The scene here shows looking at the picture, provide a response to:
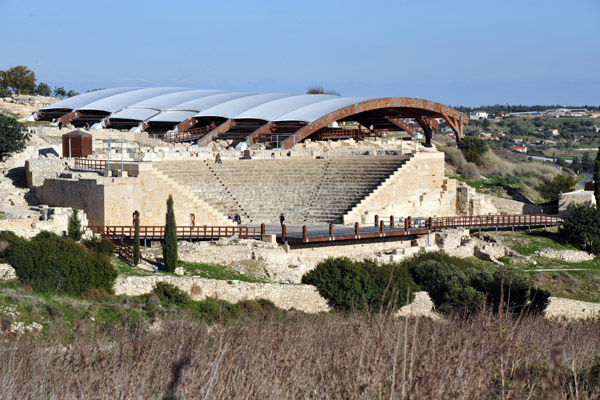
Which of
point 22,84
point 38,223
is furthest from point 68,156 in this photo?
point 22,84

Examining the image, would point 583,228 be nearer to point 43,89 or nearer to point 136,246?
point 136,246

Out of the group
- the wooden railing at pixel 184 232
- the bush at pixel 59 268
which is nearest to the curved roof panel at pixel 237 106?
the wooden railing at pixel 184 232

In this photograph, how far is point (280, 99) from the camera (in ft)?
169

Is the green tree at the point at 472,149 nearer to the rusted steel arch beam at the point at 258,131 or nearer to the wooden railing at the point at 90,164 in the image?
the rusted steel arch beam at the point at 258,131

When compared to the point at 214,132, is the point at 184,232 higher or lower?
lower

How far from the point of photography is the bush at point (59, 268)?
2205 cm

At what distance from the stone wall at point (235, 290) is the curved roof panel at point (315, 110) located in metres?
20.5

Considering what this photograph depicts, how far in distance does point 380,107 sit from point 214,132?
8877 millimetres

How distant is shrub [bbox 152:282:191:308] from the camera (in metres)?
22.5

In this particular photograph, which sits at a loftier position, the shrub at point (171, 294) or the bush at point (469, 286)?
the shrub at point (171, 294)

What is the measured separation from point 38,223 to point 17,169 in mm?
10228

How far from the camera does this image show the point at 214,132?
45.9 metres

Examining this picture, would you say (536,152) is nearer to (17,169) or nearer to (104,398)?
(17,169)

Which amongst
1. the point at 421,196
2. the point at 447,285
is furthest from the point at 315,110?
the point at 447,285
